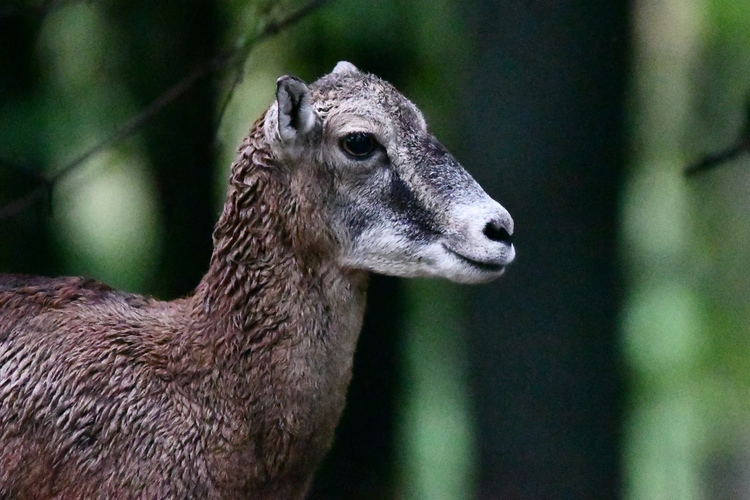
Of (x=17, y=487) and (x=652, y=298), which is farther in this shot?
(x=652, y=298)

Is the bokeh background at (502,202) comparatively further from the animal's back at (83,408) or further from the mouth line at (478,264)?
the mouth line at (478,264)

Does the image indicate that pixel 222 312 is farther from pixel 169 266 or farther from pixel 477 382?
pixel 169 266

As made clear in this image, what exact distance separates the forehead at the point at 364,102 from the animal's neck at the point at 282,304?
0.28 m

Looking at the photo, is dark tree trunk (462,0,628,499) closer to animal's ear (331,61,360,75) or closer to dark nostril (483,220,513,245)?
animal's ear (331,61,360,75)

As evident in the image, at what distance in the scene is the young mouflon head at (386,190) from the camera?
12.9ft

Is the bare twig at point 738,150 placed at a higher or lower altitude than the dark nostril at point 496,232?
higher

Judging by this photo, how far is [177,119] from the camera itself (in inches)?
299

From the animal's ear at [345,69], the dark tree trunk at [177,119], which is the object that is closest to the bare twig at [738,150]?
the animal's ear at [345,69]

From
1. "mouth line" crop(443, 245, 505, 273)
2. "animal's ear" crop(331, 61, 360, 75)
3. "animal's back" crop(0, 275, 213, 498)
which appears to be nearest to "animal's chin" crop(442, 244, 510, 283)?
"mouth line" crop(443, 245, 505, 273)

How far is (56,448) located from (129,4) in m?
4.61

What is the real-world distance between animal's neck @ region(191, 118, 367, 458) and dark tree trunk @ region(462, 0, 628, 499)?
2.09m

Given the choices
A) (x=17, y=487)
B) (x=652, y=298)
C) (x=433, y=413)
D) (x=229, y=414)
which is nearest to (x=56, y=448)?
(x=17, y=487)

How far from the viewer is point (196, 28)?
766cm

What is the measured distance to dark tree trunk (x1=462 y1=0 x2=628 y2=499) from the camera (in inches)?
233
